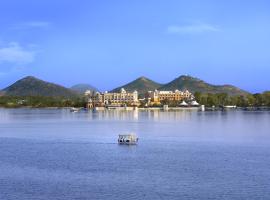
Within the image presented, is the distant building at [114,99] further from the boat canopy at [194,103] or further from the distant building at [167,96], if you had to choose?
the boat canopy at [194,103]

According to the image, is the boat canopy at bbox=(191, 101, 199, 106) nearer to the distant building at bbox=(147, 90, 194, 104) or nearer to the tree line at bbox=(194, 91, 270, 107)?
the tree line at bbox=(194, 91, 270, 107)

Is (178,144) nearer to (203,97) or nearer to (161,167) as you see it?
(161,167)

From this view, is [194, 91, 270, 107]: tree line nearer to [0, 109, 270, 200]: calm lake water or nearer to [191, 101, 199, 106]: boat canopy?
[191, 101, 199, 106]: boat canopy

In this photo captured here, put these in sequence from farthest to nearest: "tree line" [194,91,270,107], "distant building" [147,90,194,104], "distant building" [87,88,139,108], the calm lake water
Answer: "distant building" [147,90,194,104] < "distant building" [87,88,139,108] < "tree line" [194,91,270,107] < the calm lake water

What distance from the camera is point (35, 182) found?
23.4 metres

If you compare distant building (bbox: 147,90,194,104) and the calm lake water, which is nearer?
the calm lake water

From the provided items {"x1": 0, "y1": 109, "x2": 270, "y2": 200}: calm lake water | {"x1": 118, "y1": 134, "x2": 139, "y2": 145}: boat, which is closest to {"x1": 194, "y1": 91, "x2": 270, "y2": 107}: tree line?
{"x1": 0, "y1": 109, "x2": 270, "y2": 200}: calm lake water

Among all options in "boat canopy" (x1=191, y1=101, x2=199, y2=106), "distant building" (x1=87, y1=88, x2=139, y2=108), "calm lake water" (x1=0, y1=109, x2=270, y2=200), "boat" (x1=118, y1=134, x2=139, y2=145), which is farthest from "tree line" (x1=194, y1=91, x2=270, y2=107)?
"boat" (x1=118, y1=134, x2=139, y2=145)

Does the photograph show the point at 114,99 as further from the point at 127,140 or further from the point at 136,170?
the point at 136,170

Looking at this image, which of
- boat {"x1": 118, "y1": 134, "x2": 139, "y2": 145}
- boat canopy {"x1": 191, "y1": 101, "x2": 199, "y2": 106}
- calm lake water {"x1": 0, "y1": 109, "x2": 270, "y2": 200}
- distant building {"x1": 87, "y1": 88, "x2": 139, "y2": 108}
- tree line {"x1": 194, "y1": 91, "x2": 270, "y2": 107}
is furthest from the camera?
distant building {"x1": 87, "y1": 88, "x2": 139, "y2": 108}

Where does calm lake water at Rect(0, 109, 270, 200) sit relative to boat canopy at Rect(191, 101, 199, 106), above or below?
below

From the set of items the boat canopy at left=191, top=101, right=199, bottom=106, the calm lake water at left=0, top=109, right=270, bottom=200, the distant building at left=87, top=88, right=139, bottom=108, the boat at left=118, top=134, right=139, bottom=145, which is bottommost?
the calm lake water at left=0, top=109, right=270, bottom=200

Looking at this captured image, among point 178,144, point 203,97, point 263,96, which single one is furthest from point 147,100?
point 178,144

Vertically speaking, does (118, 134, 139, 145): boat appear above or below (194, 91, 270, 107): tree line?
below
